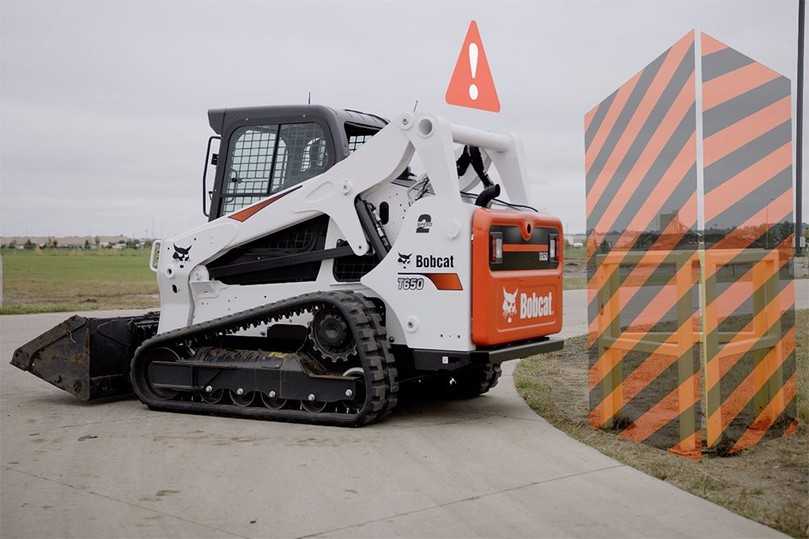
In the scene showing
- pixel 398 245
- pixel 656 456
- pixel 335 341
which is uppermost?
A: pixel 398 245

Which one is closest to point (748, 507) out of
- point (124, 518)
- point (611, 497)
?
point (611, 497)

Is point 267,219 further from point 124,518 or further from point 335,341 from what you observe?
point 124,518

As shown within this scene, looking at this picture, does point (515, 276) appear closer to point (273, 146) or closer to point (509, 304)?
point (509, 304)

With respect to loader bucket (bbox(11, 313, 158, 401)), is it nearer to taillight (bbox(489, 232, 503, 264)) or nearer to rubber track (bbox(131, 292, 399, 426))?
rubber track (bbox(131, 292, 399, 426))

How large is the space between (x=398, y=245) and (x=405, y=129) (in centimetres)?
96

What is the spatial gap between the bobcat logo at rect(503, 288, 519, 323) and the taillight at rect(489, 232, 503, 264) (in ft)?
0.88

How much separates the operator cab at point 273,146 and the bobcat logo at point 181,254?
44 cm

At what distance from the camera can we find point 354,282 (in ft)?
27.7

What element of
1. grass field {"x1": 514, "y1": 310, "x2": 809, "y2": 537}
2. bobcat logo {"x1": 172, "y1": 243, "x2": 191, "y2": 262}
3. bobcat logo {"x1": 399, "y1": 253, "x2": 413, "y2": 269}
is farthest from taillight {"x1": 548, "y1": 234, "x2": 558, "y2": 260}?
bobcat logo {"x1": 172, "y1": 243, "x2": 191, "y2": 262}

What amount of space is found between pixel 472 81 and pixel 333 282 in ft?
7.12

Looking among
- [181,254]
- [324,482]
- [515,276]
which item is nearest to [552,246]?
[515,276]

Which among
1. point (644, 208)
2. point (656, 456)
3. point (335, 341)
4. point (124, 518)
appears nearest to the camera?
point (124, 518)

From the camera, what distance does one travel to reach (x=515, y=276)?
7973 mm

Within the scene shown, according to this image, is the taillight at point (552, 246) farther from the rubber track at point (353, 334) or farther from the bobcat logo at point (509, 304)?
the rubber track at point (353, 334)
